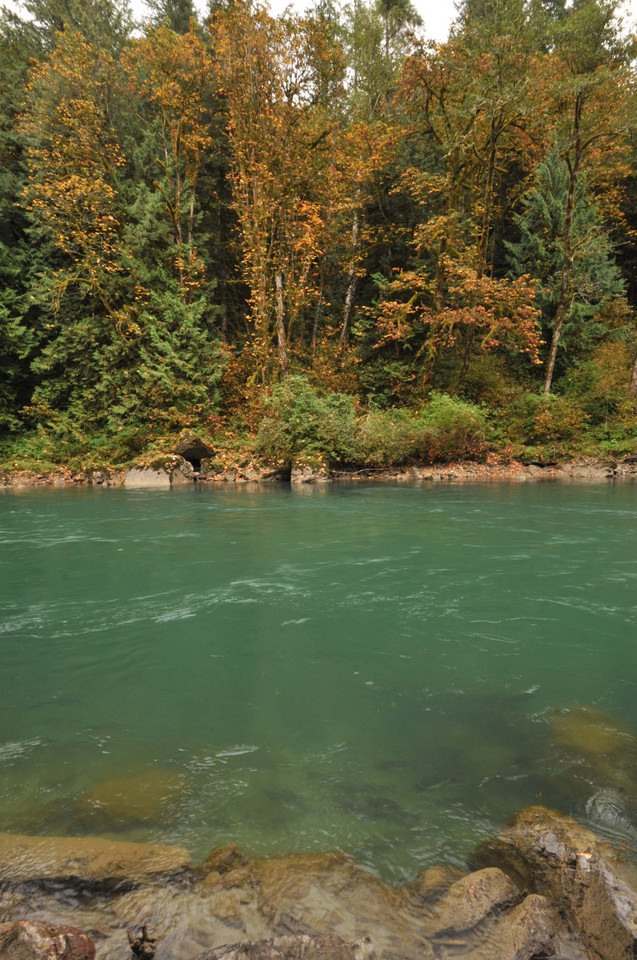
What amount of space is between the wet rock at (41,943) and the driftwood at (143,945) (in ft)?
0.46

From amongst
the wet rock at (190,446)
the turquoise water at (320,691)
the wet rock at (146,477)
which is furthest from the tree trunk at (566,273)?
the wet rock at (146,477)

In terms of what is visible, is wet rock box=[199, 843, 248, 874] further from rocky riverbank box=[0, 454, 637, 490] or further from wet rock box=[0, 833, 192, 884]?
rocky riverbank box=[0, 454, 637, 490]

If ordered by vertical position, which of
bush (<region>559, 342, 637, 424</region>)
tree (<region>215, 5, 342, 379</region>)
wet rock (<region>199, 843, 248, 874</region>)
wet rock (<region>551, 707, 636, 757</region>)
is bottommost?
wet rock (<region>199, 843, 248, 874</region>)

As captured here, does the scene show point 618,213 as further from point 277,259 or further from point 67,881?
point 67,881

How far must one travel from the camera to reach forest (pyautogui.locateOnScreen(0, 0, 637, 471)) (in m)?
17.9

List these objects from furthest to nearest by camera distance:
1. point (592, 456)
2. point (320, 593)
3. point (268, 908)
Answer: point (592, 456)
point (320, 593)
point (268, 908)

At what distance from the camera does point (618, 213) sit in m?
23.4

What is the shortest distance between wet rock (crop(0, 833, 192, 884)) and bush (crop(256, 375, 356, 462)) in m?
14.7

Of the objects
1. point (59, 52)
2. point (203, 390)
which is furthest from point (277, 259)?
point (59, 52)

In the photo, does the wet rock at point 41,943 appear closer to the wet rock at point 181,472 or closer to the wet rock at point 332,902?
the wet rock at point 332,902

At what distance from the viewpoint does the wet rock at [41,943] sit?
5.39 feet

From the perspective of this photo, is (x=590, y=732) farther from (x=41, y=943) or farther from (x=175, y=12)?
(x=175, y=12)

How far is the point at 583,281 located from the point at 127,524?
18766 millimetres

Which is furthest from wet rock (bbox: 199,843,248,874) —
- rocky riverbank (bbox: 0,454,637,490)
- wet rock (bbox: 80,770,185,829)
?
rocky riverbank (bbox: 0,454,637,490)
